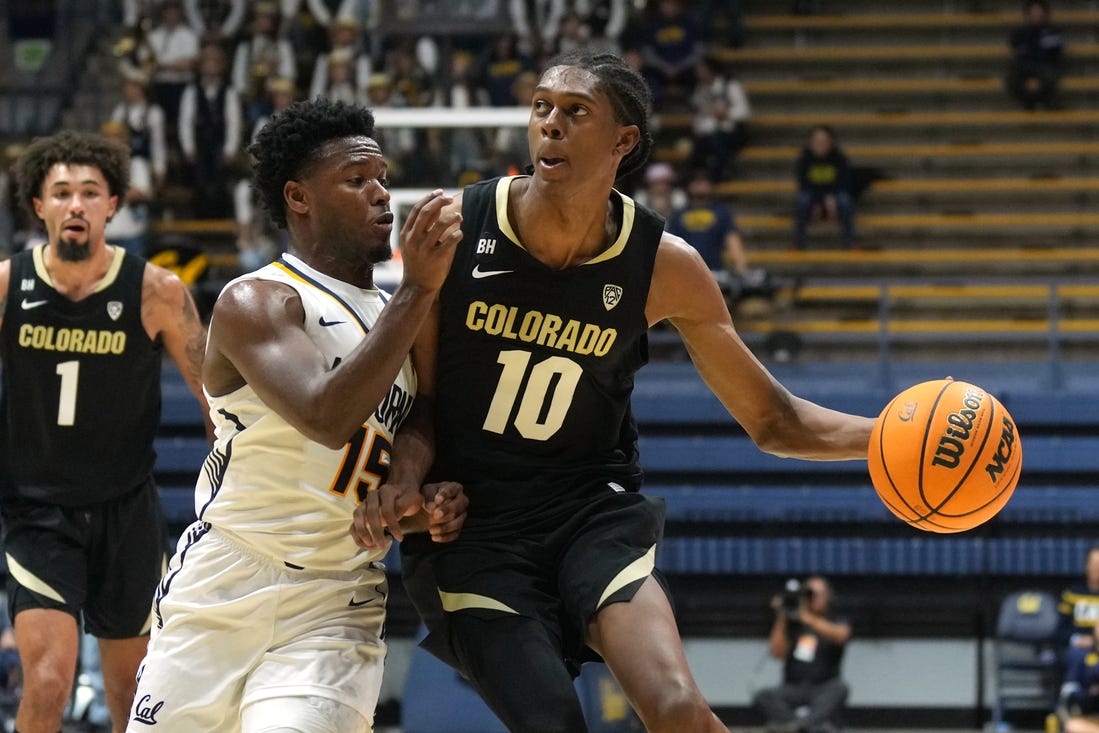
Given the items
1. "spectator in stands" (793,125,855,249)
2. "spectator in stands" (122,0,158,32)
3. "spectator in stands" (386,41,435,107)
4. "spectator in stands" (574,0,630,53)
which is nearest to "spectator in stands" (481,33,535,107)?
"spectator in stands" (386,41,435,107)

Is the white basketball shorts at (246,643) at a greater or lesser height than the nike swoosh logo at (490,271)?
lesser

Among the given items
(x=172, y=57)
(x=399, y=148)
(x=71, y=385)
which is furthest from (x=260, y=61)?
(x=71, y=385)

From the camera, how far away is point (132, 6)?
16984 mm

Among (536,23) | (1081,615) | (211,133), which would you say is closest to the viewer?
(1081,615)

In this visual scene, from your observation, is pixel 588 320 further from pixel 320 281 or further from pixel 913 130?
pixel 913 130

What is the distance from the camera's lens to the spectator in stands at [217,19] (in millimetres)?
16062

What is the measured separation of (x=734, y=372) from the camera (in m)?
4.41

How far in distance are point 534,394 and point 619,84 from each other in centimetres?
83

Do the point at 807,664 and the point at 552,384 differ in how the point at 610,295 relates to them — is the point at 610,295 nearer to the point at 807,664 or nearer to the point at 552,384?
the point at 552,384

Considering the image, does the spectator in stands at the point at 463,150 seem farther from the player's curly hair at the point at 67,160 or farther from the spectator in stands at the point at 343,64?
the player's curly hair at the point at 67,160

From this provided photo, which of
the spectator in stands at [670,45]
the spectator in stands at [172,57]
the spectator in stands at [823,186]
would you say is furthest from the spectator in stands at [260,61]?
the spectator in stands at [823,186]

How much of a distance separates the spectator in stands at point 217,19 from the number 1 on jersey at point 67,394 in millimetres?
10863

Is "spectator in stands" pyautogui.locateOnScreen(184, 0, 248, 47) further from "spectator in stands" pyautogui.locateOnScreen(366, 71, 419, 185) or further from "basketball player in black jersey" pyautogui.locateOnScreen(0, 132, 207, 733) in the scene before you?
"basketball player in black jersey" pyautogui.locateOnScreen(0, 132, 207, 733)

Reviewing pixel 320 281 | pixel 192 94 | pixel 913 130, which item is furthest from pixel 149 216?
pixel 320 281
